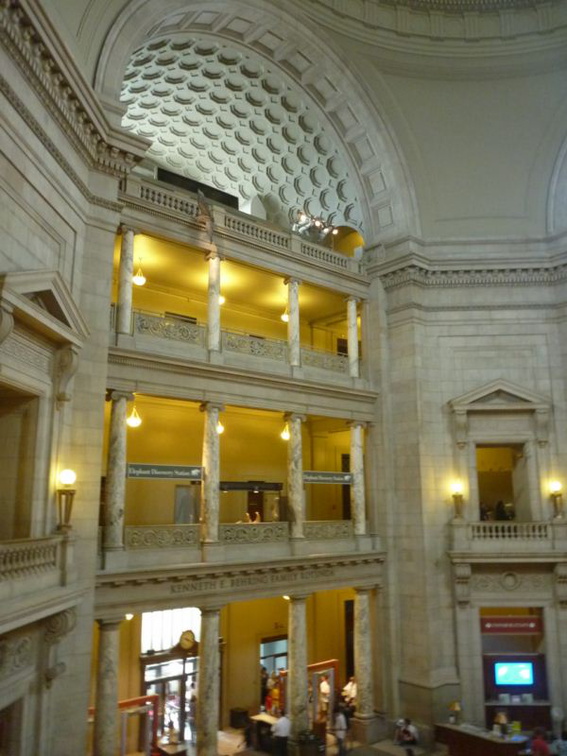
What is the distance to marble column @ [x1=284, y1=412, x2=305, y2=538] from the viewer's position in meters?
17.1

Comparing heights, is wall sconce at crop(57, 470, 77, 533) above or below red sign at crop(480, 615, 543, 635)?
above

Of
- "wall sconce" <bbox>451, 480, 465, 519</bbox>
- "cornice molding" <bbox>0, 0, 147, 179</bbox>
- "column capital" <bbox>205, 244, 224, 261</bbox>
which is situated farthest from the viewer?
"wall sconce" <bbox>451, 480, 465, 519</bbox>

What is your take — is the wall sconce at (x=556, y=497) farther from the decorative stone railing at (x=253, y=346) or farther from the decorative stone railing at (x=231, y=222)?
the decorative stone railing at (x=231, y=222)

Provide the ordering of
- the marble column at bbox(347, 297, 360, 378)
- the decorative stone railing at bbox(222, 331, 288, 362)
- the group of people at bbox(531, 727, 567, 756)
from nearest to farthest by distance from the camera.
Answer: the group of people at bbox(531, 727, 567, 756) < the decorative stone railing at bbox(222, 331, 288, 362) < the marble column at bbox(347, 297, 360, 378)

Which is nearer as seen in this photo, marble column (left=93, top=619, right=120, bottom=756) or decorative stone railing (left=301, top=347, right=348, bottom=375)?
marble column (left=93, top=619, right=120, bottom=756)

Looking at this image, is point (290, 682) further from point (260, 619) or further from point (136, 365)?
point (136, 365)

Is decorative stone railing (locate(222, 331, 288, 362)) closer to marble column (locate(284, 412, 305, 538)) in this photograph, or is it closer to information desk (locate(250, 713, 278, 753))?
marble column (locate(284, 412, 305, 538))

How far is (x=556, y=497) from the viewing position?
Answer: 18.3 metres

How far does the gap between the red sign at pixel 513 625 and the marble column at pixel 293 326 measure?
8.98 m

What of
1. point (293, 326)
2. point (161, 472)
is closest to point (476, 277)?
point (293, 326)

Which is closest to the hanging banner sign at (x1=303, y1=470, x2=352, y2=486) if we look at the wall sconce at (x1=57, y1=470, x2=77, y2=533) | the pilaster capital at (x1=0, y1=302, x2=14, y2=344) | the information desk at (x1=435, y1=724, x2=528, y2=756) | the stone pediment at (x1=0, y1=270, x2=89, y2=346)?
the information desk at (x1=435, y1=724, x2=528, y2=756)

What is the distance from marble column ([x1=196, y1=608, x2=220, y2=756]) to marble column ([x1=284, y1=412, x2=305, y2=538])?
3.25m

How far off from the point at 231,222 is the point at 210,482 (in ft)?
22.8

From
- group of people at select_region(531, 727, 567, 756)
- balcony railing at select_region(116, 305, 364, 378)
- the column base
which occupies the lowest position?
the column base
